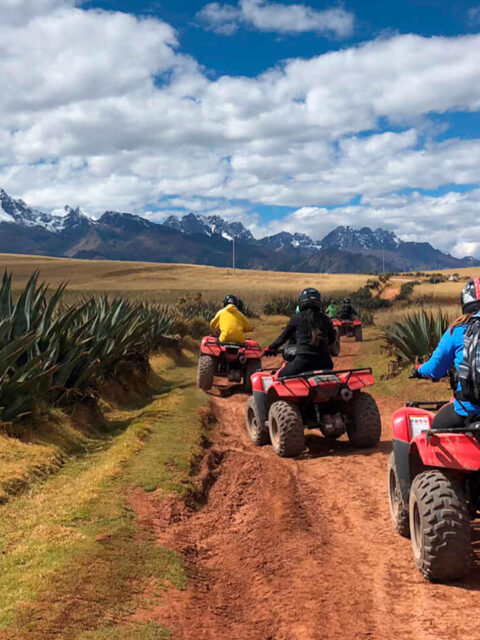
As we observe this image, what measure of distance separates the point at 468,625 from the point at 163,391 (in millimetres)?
9545

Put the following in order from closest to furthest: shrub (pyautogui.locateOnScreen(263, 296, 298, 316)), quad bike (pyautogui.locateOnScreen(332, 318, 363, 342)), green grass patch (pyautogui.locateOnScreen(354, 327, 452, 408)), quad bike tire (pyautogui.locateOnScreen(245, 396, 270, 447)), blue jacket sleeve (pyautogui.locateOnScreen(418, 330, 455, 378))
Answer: blue jacket sleeve (pyautogui.locateOnScreen(418, 330, 455, 378)), quad bike tire (pyautogui.locateOnScreen(245, 396, 270, 447)), green grass patch (pyautogui.locateOnScreen(354, 327, 452, 408)), quad bike (pyautogui.locateOnScreen(332, 318, 363, 342)), shrub (pyautogui.locateOnScreen(263, 296, 298, 316))

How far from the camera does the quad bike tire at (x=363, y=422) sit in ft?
23.2

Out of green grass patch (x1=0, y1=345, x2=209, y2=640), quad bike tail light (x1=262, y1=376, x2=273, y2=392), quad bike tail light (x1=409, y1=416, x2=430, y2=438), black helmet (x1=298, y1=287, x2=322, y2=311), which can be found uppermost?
black helmet (x1=298, y1=287, x2=322, y2=311)

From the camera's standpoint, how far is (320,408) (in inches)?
286

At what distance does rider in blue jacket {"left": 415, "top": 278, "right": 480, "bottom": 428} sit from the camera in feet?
12.5

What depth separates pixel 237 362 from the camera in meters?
12.2

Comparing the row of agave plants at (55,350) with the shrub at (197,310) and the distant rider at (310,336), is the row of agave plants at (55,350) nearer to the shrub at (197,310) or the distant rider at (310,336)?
the distant rider at (310,336)

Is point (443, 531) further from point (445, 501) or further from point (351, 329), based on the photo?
point (351, 329)

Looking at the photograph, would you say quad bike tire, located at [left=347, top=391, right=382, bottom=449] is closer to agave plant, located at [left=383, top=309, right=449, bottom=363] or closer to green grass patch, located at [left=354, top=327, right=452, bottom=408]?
green grass patch, located at [left=354, top=327, right=452, bottom=408]

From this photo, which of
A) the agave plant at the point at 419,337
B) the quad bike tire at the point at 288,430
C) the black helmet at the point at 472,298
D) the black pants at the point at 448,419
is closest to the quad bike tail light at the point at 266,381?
the quad bike tire at the point at 288,430

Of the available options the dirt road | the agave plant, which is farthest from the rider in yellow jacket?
the dirt road

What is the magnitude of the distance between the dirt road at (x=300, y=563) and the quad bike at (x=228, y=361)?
16.5 ft

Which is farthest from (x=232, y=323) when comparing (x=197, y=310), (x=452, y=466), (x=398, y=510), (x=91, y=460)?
(x=197, y=310)

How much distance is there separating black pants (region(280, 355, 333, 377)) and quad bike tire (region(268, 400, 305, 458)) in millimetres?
419
